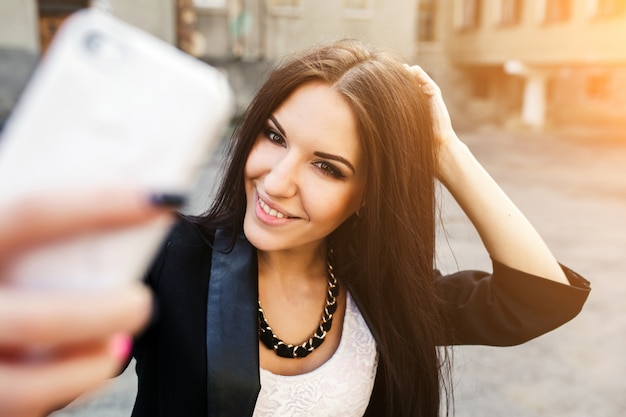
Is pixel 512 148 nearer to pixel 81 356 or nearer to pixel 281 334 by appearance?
pixel 281 334

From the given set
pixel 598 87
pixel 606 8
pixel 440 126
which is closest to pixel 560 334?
pixel 440 126

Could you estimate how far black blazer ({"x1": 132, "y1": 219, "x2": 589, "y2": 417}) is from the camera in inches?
56.8

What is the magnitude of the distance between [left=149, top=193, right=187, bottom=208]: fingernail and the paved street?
59.1 inches

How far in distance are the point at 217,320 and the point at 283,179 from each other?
384mm

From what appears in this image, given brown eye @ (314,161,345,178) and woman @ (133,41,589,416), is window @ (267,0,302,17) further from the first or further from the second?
brown eye @ (314,161,345,178)

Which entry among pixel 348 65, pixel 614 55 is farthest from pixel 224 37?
pixel 348 65

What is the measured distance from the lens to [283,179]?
1.47 m

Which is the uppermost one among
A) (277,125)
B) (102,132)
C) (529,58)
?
(102,132)

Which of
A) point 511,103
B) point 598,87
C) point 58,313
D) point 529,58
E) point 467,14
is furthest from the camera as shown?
point 511,103

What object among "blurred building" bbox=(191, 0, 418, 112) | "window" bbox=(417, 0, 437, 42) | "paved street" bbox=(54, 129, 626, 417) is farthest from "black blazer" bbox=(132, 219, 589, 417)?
"window" bbox=(417, 0, 437, 42)

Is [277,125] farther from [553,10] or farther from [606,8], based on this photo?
[553,10]

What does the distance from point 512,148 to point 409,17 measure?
4450 mm

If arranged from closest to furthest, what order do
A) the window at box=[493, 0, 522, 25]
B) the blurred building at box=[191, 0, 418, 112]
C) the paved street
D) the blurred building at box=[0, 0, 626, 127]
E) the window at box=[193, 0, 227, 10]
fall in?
Result: 1. the paved street
2. the blurred building at box=[0, 0, 626, 127]
3. the window at box=[193, 0, 227, 10]
4. the blurred building at box=[191, 0, 418, 112]
5. the window at box=[493, 0, 522, 25]

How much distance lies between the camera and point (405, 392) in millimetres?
1676
